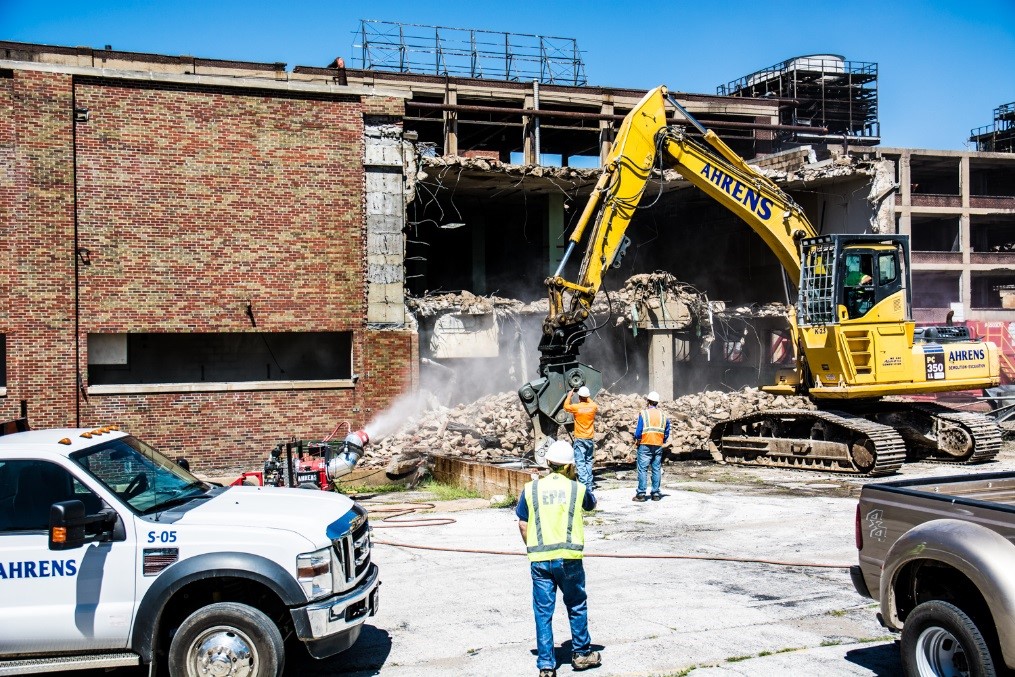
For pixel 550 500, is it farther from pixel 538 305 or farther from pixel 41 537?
pixel 538 305

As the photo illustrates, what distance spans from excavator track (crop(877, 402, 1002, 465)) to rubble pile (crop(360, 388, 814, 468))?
1663 millimetres

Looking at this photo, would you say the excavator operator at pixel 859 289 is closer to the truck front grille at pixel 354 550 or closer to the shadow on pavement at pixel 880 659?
the shadow on pavement at pixel 880 659

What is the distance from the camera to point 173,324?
65.5 feet

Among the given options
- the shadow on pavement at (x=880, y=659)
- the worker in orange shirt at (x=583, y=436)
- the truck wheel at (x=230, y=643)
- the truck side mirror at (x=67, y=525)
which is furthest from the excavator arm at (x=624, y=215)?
the truck side mirror at (x=67, y=525)

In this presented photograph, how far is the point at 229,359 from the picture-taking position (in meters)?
21.5

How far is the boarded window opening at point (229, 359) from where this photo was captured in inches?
820

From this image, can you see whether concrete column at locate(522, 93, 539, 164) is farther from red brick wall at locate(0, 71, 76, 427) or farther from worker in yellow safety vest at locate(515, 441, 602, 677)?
worker in yellow safety vest at locate(515, 441, 602, 677)

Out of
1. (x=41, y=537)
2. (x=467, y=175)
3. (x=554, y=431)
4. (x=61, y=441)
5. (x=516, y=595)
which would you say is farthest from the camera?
(x=467, y=175)

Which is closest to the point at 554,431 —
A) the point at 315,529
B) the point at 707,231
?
the point at 315,529

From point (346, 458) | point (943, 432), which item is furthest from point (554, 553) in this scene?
point (943, 432)

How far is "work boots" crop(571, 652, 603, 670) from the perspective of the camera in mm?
6527

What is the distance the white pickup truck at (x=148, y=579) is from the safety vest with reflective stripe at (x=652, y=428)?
8.33 m

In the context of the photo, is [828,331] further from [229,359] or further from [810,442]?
[229,359]

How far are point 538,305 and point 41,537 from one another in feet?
64.2
